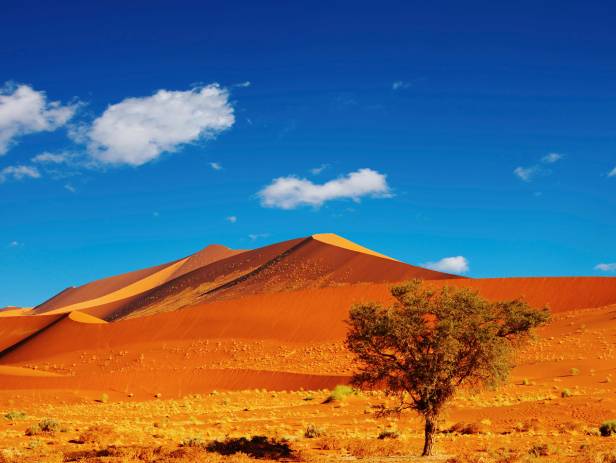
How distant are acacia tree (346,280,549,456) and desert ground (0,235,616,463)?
1.19m

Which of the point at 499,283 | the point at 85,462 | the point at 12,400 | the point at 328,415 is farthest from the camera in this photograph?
the point at 499,283

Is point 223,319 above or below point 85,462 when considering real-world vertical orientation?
above

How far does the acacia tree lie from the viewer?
1950 centimetres

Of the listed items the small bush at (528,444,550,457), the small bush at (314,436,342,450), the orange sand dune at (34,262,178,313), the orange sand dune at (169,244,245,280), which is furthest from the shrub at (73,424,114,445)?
the orange sand dune at (34,262,178,313)

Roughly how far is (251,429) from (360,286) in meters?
42.7

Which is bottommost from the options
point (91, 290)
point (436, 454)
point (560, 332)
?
point (436, 454)

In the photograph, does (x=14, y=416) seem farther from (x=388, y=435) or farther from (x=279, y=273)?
(x=279, y=273)

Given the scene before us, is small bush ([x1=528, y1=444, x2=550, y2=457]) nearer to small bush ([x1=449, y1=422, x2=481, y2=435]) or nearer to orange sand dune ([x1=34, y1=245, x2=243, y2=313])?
small bush ([x1=449, y1=422, x2=481, y2=435])

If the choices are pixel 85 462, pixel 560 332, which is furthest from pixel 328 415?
pixel 560 332

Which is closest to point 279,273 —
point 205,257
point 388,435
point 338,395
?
point 338,395

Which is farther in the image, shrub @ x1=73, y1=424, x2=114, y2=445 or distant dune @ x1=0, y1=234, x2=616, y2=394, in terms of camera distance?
distant dune @ x1=0, y1=234, x2=616, y2=394

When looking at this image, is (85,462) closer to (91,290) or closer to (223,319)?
(223,319)

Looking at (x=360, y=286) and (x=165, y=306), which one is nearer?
(x=360, y=286)

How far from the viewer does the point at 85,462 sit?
61.3 feet
